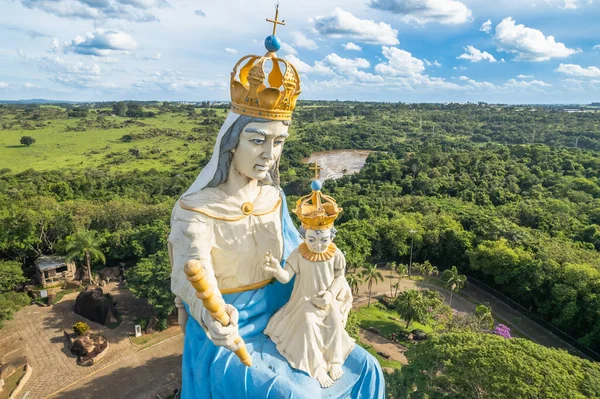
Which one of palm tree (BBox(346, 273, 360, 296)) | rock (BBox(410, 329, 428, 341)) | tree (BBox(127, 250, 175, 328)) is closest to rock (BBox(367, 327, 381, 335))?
rock (BBox(410, 329, 428, 341))

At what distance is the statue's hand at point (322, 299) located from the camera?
5.74m

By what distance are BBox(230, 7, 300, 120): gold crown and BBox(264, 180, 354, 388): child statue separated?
4.00 feet

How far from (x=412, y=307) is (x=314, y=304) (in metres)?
16.0

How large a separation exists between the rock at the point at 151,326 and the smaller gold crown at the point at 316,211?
16.2 m

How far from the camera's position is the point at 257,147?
550 centimetres

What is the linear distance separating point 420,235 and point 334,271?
78.0 ft

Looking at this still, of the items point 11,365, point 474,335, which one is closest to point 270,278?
point 474,335

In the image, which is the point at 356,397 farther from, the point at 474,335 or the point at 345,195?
the point at 345,195

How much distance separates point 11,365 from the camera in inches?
627

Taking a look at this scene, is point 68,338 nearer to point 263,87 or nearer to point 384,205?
point 263,87

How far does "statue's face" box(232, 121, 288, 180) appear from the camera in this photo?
538cm

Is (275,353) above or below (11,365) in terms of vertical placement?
above

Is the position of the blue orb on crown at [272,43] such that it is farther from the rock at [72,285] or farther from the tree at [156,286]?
the rock at [72,285]

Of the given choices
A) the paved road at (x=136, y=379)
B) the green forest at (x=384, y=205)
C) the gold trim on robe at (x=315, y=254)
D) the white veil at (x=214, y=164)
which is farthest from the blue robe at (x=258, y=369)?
the paved road at (x=136, y=379)
